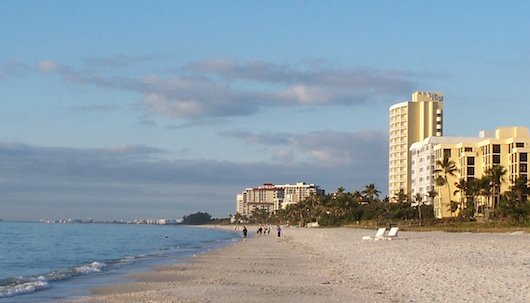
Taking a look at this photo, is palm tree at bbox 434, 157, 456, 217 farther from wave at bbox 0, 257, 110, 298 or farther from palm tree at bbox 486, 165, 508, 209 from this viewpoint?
wave at bbox 0, 257, 110, 298

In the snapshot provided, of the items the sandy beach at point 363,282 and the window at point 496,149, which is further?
the window at point 496,149

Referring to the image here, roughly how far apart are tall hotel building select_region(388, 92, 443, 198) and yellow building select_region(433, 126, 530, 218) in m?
40.4

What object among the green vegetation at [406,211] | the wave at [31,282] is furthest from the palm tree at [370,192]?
the wave at [31,282]

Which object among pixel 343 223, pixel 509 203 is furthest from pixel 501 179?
pixel 343 223

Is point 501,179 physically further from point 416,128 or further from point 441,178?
point 416,128

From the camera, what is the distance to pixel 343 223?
135m

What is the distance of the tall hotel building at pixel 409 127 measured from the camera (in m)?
162

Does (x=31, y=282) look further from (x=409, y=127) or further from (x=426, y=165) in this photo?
(x=409, y=127)

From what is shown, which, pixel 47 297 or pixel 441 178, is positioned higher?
pixel 441 178

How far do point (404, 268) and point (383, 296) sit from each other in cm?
775

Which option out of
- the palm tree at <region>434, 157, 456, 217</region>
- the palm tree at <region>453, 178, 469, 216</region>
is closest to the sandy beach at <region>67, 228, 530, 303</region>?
the palm tree at <region>453, 178, 469, 216</region>

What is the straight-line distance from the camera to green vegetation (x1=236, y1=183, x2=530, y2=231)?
78.3 meters

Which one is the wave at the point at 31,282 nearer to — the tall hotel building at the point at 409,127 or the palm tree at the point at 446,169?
the palm tree at the point at 446,169

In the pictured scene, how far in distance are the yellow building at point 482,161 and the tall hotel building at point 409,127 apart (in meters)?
40.4
